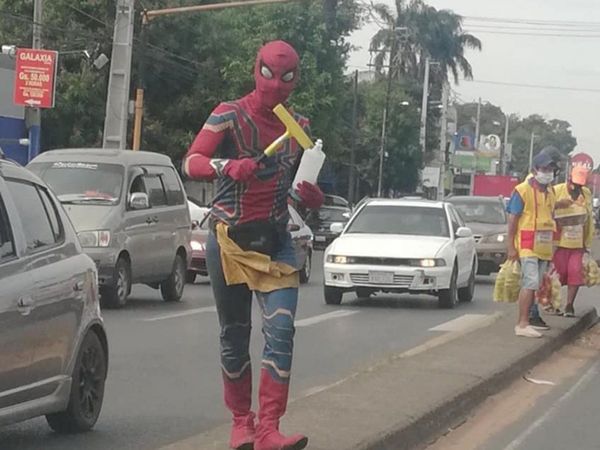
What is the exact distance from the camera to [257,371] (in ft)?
36.4

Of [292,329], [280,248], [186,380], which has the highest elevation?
[280,248]

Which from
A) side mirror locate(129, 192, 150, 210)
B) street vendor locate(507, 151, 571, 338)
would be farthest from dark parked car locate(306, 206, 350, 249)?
street vendor locate(507, 151, 571, 338)

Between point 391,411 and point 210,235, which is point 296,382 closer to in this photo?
point 391,411

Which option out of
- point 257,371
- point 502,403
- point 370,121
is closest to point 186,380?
point 257,371

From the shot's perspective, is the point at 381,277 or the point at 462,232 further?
the point at 462,232

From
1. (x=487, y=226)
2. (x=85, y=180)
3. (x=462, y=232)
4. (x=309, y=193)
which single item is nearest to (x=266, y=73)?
(x=309, y=193)

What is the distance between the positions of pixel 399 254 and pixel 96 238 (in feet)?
14.4

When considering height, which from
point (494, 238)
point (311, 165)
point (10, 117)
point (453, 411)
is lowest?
point (453, 411)

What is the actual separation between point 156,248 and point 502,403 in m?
8.72

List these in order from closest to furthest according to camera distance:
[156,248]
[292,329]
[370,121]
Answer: [292,329] < [156,248] < [370,121]

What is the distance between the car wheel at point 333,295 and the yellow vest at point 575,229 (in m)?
4.14

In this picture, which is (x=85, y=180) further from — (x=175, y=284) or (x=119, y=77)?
(x=119, y=77)

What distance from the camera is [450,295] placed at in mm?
18719

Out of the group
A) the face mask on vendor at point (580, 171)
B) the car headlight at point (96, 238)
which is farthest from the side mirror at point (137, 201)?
the face mask on vendor at point (580, 171)
